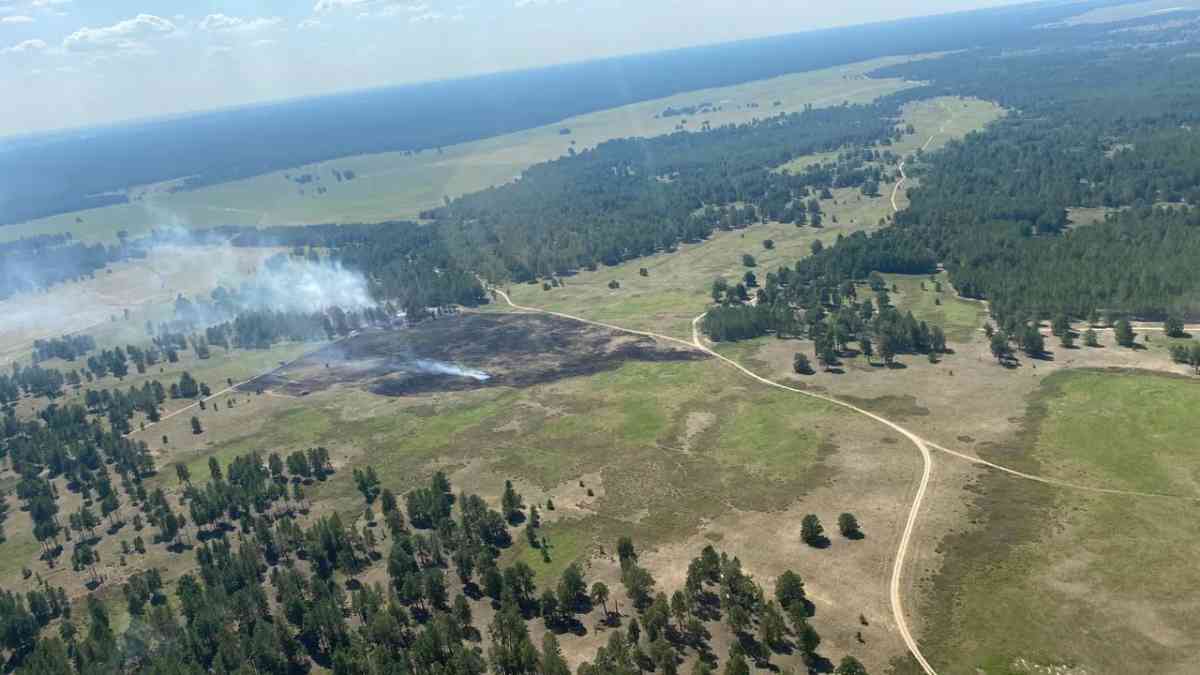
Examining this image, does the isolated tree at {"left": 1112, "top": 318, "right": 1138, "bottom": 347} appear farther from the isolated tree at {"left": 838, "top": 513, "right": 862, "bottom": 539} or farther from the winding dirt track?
the isolated tree at {"left": 838, "top": 513, "right": 862, "bottom": 539}

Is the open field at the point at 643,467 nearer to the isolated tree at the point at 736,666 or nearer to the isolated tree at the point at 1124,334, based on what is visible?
the isolated tree at the point at 736,666

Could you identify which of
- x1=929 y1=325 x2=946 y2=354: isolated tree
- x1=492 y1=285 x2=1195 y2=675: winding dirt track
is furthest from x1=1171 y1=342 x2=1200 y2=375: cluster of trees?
x1=492 y1=285 x2=1195 y2=675: winding dirt track

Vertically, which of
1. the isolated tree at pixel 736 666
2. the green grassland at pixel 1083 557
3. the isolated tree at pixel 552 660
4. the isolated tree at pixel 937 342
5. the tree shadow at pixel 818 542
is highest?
the isolated tree at pixel 552 660

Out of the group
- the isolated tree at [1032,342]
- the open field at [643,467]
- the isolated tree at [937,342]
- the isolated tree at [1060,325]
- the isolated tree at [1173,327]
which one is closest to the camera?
the open field at [643,467]

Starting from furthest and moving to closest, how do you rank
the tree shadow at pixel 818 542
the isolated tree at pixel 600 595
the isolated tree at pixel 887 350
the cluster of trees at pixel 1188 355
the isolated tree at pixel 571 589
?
1. the isolated tree at pixel 887 350
2. the cluster of trees at pixel 1188 355
3. the tree shadow at pixel 818 542
4. the isolated tree at pixel 600 595
5. the isolated tree at pixel 571 589

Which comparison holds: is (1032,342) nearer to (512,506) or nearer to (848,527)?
(848,527)

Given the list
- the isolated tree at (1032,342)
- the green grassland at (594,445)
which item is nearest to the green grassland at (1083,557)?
the isolated tree at (1032,342)

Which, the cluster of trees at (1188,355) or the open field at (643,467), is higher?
the open field at (643,467)

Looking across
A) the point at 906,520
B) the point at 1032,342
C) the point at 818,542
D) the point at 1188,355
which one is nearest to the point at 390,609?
the point at 818,542

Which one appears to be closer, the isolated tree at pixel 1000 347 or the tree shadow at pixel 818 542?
the tree shadow at pixel 818 542
